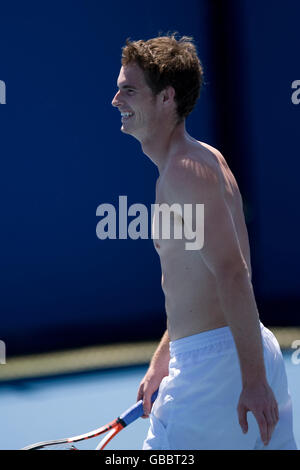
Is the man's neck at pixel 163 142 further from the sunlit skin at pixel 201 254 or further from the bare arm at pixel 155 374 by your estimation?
the bare arm at pixel 155 374

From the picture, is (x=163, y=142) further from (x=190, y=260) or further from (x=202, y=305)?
(x=202, y=305)

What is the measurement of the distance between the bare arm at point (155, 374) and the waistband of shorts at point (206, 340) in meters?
0.38

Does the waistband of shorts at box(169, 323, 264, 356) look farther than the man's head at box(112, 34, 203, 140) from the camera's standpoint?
No

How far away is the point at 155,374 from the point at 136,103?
0.89 meters

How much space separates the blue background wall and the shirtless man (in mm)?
4131

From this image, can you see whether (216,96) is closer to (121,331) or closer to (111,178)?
(111,178)

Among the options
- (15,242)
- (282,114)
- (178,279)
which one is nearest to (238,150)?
(282,114)

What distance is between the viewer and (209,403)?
6.77 ft

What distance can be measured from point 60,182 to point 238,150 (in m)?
1.77

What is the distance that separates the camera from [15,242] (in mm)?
6418

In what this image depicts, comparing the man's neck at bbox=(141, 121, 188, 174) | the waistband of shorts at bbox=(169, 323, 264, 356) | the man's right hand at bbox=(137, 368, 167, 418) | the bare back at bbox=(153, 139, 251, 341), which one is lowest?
the man's right hand at bbox=(137, 368, 167, 418)

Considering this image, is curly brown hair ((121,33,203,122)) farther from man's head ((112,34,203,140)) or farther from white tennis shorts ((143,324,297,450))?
white tennis shorts ((143,324,297,450))

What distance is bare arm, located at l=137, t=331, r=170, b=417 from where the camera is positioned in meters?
2.57

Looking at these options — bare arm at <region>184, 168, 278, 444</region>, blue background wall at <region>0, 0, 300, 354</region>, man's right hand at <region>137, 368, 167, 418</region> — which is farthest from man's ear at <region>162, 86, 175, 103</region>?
blue background wall at <region>0, 0, 300, 354</region>
